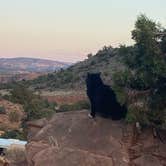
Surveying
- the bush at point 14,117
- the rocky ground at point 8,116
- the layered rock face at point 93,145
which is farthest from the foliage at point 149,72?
the bush at point 14,117

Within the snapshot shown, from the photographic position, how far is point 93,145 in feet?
51.9

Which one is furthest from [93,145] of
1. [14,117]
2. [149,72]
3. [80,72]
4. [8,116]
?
[80,72]

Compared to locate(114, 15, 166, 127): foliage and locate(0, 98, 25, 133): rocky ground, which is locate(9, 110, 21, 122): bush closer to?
A: locate(0, 98, 25, 133): rocky ground

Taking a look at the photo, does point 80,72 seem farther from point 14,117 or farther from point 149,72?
point 149,72

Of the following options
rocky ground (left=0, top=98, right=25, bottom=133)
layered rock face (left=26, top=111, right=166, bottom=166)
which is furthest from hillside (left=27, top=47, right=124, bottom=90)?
layered rock face (left=26, top=111, right=166, bottom=166)

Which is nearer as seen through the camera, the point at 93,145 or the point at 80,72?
the point at 93,145

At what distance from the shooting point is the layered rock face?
1551cm

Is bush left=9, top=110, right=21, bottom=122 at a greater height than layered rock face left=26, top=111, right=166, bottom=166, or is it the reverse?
layered rock face left=26, top=111, right=166, bottom=166

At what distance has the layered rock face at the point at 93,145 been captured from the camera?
1551cm

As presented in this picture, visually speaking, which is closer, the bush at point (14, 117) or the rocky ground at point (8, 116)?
the rocky ground at point (8, 116)

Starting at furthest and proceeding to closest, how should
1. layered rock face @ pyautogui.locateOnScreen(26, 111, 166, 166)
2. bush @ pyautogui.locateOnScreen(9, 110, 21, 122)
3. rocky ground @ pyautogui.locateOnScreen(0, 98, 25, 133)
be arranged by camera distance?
bush @ pyautogui.locateOnScreen(9, 110, 21, 122)
rocky ground @ pyautogui.locateOnScreen(0, 98, 25, 133)
layered rock face @ pyautogui.locateOnScreen(26, 111, 166, 166)

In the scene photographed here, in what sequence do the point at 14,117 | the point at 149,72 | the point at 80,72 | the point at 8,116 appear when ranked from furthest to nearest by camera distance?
the point at 80,72 < the point at 8,116 < the point at 14,117 < the point at 149,72

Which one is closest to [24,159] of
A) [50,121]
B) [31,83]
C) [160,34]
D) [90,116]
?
[50,121]

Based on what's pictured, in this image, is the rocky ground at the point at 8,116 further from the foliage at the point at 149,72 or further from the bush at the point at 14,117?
the foliage at the point at 149,72
